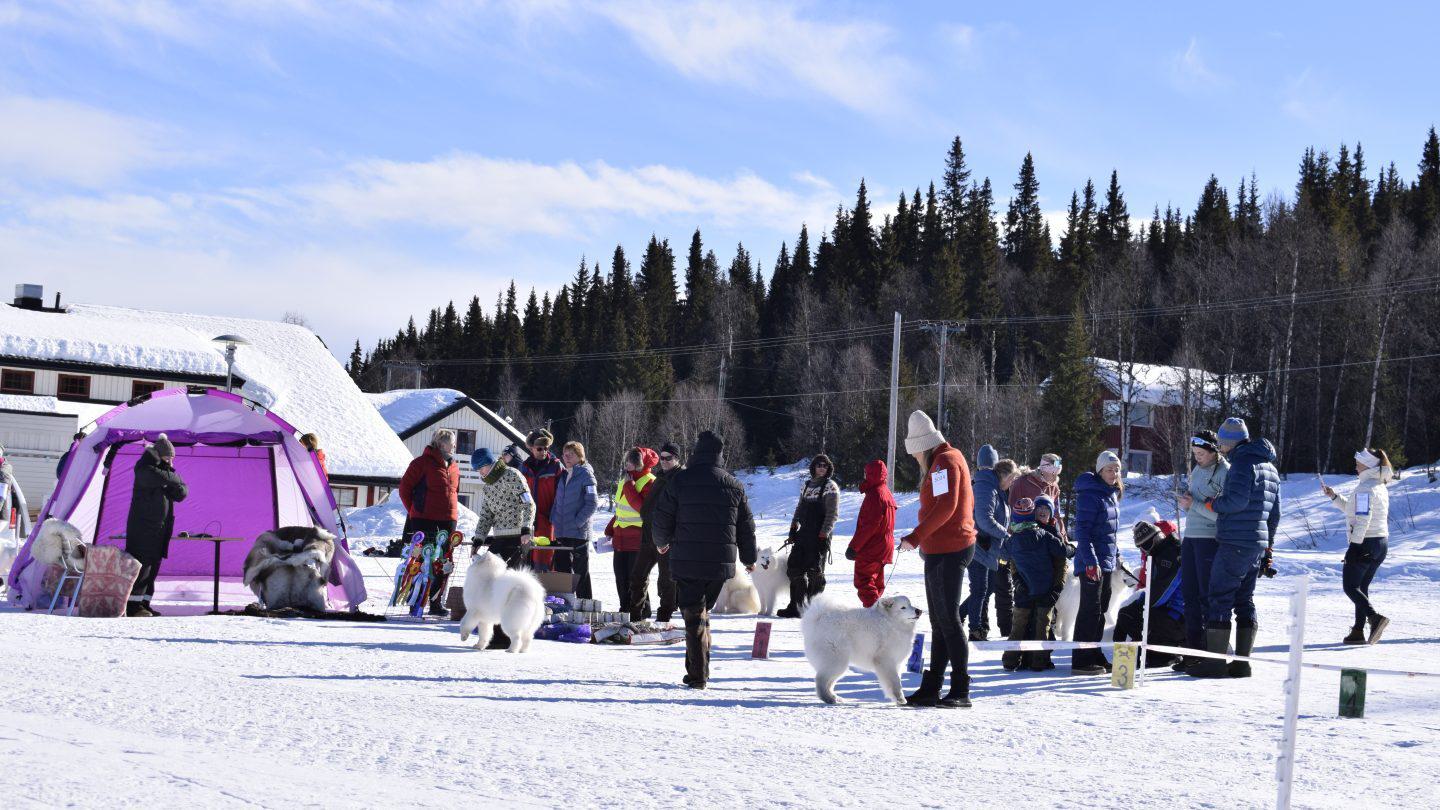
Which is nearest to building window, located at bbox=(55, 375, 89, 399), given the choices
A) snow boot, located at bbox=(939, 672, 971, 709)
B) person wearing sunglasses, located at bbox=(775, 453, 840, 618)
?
person wearing sunglasses, located at bbox=(775, 453, 840, 618)

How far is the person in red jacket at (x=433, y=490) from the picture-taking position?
36.8 feet

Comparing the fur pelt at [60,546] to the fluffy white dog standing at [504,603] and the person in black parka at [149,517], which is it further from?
the fluffy white dog standing at [504,603]

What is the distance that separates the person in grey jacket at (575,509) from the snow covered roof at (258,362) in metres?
24.9

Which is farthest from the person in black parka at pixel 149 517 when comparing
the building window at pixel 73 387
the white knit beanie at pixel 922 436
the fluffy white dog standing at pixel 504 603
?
the building window at pixel 73 387

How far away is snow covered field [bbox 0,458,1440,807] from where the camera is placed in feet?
15.0

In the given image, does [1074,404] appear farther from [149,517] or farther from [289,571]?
[149,517]

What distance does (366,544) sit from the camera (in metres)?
20.4

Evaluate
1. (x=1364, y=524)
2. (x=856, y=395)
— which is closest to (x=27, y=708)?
(x=1364, y=524)

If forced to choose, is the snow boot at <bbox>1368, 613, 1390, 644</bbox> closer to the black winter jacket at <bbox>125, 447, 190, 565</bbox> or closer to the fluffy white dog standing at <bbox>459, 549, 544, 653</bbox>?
the fluffy white dog standing at <bbox>459, 549, 544, 653</bbox>

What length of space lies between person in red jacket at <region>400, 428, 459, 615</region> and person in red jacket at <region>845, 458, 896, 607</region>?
11.9 feet

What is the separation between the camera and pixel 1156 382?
50938 millimetres

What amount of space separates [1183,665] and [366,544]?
1463 cm

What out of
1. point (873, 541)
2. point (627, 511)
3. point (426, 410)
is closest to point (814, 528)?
point (873, 541)

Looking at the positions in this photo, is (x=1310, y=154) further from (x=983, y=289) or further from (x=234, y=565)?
(x=234, y=565)
